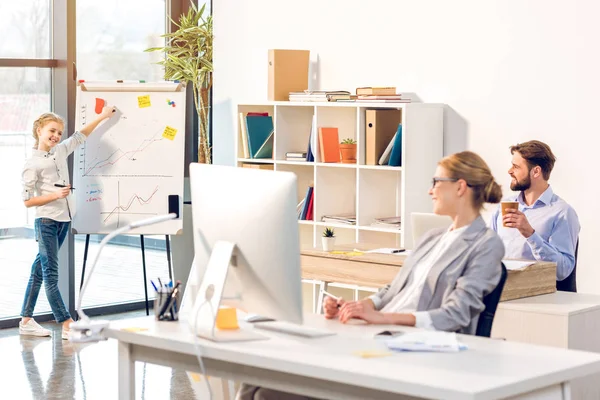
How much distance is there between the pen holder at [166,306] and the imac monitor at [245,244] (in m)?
0.20

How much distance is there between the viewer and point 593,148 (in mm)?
5336

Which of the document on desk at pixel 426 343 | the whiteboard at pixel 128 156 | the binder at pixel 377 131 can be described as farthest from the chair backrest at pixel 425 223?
the whiteboard at pixel 128 156

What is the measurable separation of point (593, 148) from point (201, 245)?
2.75 meters

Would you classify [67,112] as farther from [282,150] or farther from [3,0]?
[282,150]

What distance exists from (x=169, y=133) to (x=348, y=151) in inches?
54.4

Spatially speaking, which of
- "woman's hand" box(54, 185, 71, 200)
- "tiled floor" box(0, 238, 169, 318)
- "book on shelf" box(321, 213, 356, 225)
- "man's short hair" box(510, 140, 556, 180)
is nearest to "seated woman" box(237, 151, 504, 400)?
"man's short hair" box(510, 140, 556, 180)

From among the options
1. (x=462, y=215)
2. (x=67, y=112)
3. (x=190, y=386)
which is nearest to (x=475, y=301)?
(x=462, y=215)

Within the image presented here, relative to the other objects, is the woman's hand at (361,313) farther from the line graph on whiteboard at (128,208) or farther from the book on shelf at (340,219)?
the line graph on whiteboard at (128,208)

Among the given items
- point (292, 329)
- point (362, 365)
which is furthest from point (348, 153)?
point (362, 365)

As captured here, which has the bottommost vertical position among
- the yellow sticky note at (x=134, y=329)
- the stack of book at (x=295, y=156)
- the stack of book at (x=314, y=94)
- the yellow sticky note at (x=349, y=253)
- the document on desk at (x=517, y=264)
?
the yellow sticky note at (x=134, y=329)

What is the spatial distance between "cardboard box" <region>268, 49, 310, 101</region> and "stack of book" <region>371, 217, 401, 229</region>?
1116 mm

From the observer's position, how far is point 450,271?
3.49m

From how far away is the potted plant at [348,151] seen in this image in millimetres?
6254

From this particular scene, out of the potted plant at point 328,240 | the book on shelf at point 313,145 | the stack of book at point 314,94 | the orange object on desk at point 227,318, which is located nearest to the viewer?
the orange object on desk at point 227,318
